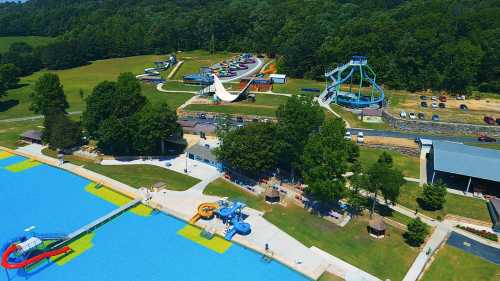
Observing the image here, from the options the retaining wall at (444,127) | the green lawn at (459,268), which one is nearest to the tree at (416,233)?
the green lawn at (459,268)

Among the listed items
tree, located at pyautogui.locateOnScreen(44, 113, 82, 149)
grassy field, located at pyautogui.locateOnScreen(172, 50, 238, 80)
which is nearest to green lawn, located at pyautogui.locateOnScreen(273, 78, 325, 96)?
grassy field, located at pyautogui.locateOnScreen(172, 50, 238, 80)

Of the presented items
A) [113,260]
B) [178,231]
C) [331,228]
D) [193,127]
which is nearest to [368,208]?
[331,228]

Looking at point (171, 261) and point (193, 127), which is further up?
point (193, 127)

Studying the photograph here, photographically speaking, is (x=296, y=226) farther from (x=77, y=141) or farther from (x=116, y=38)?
(x=116, y=38)

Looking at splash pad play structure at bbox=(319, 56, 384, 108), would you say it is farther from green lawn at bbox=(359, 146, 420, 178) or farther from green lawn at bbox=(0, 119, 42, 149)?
green lawn at bbox=(0, 119, 42, 149)

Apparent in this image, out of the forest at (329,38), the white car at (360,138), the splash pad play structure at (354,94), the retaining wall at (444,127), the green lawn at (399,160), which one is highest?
the forest at (329,38)

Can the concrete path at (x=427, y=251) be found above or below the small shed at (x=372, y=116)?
below

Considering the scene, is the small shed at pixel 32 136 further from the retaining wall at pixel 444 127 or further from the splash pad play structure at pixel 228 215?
the retaining wall at pixel 444 127
